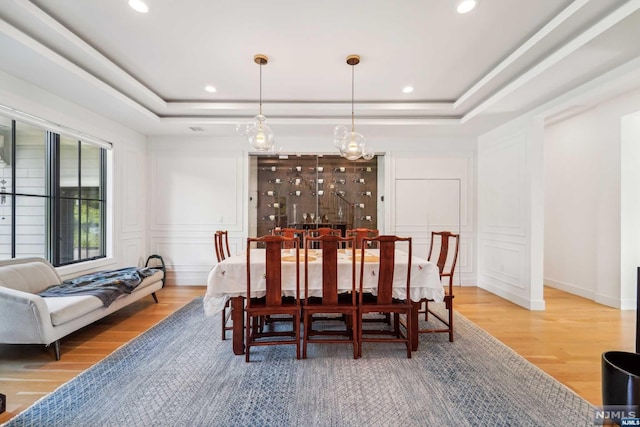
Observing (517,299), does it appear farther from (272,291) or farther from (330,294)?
(272,291)

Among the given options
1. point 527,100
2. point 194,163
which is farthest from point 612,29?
point 194,163

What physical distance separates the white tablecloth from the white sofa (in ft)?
3.92

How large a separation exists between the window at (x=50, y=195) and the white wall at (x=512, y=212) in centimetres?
592

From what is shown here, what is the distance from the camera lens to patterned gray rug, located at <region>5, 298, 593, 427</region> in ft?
5.60

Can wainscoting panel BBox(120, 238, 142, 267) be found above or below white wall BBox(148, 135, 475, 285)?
below

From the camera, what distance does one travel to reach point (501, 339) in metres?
2.82

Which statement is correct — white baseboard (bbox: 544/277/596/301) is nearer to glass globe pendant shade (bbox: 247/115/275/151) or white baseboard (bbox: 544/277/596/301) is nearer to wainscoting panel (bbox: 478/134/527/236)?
wainscoting panel (bbox: 478/134/527/236)

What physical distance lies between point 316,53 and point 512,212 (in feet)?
11.4

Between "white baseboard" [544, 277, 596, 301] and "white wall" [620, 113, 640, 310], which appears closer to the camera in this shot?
"white wall" [620, 113, 640, 310]

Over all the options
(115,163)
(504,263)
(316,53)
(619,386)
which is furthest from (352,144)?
(115,163)

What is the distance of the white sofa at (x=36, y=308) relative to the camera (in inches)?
89.1

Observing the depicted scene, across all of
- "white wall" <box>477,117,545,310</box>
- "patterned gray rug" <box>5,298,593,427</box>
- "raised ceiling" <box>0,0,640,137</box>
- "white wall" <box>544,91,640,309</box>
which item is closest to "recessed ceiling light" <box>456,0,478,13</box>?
"raised ceiling" <box>0,0,640,137</box>

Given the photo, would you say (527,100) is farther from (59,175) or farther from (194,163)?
(59,175)

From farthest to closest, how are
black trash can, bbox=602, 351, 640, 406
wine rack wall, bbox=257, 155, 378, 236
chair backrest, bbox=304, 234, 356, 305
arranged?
wine rack wall, bbox=257, 155, 378, 236
chair backrest, bbox=304, 234, 356, 305
black trash can, bbox=602, 351, 640, 406
